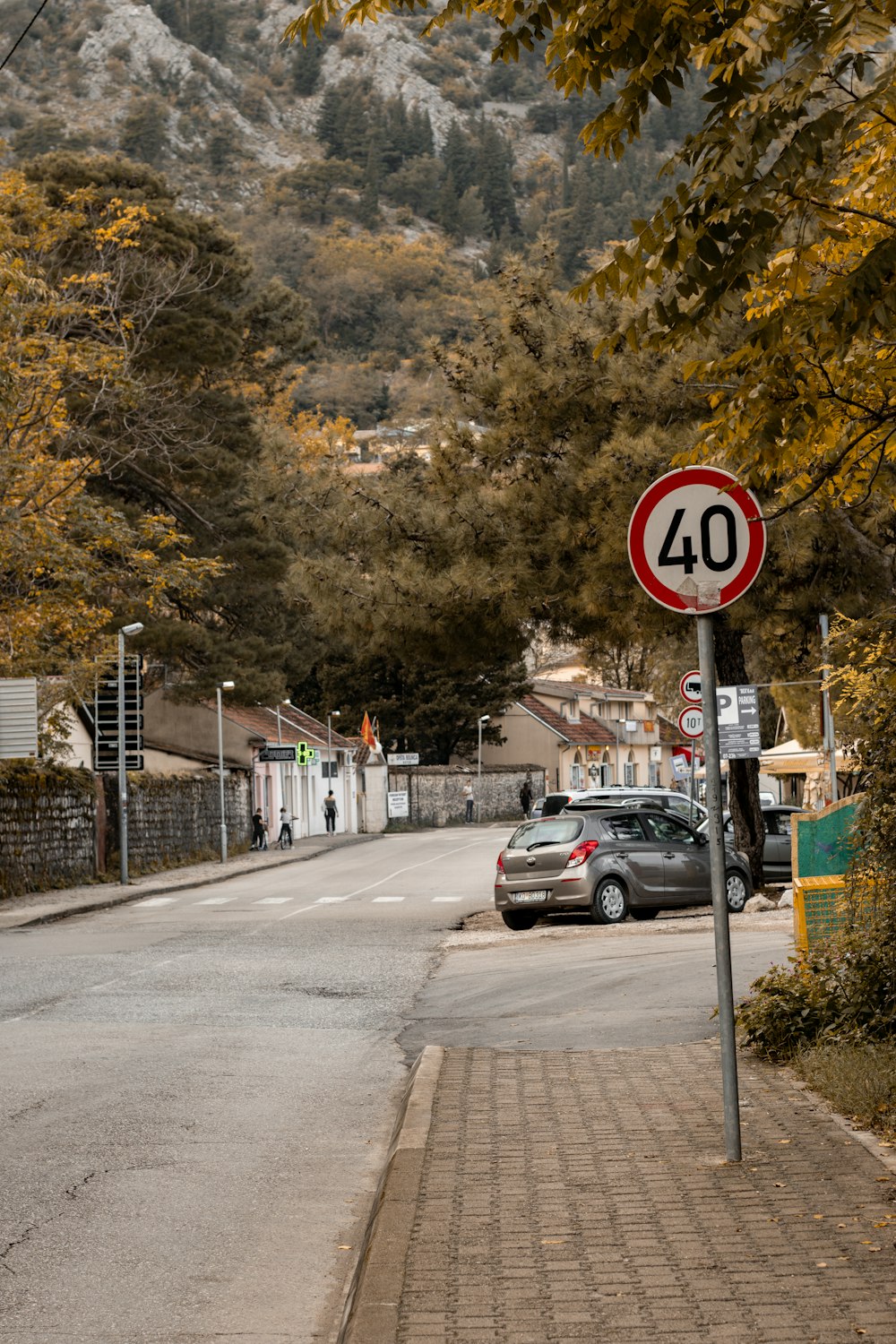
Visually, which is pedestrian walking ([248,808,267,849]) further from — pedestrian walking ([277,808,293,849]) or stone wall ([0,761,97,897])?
stone wall ([0,761,97,897])

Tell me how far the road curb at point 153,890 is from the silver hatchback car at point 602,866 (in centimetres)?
794

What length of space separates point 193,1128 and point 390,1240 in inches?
138

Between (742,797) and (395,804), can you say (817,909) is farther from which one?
(395,804)

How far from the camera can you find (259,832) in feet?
188

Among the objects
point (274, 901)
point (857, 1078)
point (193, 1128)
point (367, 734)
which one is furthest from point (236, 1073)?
point (367, 734)

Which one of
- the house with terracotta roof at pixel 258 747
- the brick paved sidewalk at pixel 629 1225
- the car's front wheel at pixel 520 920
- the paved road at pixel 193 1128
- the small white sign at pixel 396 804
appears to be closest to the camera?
the brick paved sidewalk at pixel 629 1225

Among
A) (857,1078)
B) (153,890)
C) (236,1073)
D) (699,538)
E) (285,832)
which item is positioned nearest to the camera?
(699,538)

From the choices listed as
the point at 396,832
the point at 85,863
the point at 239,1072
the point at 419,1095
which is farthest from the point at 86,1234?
the point at 396,832

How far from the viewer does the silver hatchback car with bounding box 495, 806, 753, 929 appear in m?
22.8

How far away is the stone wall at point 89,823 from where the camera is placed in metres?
33.4

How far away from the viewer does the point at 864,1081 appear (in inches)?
326

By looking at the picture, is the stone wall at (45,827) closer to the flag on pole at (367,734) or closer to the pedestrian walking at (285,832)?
the pedestrian walking at (285,832)

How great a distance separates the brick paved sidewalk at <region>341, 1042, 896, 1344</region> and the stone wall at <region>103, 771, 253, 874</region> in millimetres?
32819

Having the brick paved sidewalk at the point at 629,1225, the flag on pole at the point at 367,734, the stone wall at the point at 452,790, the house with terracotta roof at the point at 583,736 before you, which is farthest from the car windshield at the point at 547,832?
the house with terracotta roof at the point at 583,736
